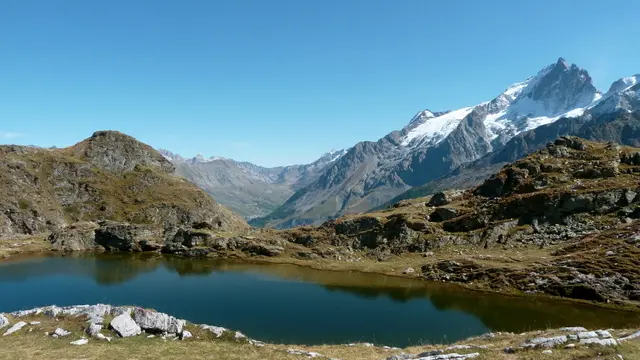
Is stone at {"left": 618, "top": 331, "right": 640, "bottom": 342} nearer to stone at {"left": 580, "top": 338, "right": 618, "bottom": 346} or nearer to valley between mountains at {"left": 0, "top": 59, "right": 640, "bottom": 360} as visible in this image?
valley between mountains at {"left": 0, "top": 59, "right": 640, "bottom": 360}

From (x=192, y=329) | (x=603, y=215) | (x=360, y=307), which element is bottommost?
(x=360, y=307)

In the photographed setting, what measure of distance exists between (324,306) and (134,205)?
152 meters

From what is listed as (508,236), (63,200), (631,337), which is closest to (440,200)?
(508,236)

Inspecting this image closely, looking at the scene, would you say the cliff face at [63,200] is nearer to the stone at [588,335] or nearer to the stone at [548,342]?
the stone at [548,342]

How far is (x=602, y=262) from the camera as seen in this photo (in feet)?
236

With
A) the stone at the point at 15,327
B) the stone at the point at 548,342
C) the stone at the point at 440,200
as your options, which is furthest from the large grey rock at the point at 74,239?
the stone at the point at 548,342

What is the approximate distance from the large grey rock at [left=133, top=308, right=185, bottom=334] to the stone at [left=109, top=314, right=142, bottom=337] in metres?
0.55

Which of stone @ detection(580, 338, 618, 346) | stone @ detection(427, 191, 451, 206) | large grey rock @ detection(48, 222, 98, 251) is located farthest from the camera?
large grey rock @ detection(48, 222, 98, 251)

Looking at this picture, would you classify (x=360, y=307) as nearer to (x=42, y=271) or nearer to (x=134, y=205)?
(x=42, y=271)

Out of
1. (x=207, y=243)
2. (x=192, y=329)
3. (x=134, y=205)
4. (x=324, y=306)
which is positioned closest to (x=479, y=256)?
(x=324, y=306)

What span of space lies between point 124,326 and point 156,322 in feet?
8.21

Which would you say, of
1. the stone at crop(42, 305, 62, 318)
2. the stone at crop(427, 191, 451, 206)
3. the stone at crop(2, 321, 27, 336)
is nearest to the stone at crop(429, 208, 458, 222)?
the stone at crop(427, 191, 451, 206)

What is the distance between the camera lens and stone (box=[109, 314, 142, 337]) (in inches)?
1297

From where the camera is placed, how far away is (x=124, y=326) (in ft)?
110
